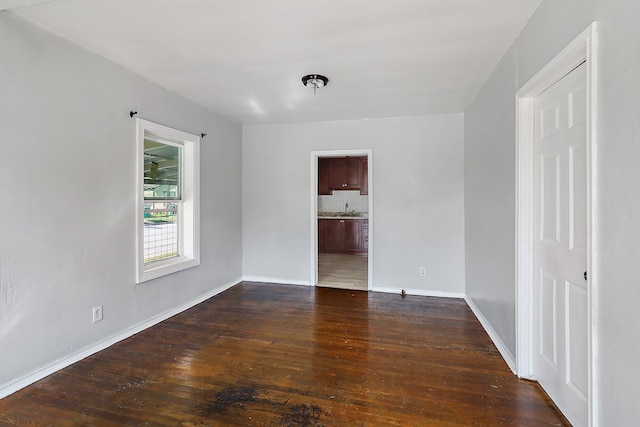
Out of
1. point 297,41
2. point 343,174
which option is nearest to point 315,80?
point 297,41

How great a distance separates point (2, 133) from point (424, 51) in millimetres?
2883

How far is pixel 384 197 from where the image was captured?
4238 mm

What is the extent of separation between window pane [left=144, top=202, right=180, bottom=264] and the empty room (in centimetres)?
2

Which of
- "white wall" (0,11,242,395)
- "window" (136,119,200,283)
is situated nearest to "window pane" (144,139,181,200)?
"window" (136,119,200,283)

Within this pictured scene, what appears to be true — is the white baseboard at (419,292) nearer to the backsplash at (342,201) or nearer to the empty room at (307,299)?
the empty room at (307,299)

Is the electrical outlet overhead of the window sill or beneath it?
beneath

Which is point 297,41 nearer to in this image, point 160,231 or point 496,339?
point 160,231

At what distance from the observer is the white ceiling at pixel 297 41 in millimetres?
1855

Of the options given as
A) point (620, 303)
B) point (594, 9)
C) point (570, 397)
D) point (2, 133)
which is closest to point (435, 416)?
point (570, 397)

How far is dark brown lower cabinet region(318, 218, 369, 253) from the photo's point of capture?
7152 millimetres

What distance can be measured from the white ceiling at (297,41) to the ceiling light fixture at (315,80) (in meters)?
0.08

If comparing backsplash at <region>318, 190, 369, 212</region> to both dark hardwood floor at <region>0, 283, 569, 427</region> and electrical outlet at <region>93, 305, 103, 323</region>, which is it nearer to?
dark hardwood floor at <region>0, 283, 569, 427</region>

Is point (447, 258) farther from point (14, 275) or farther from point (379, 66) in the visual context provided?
point (14, 275)

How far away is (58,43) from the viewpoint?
2.22m
